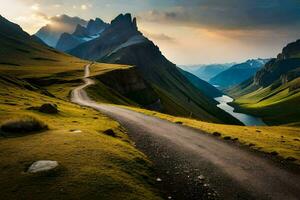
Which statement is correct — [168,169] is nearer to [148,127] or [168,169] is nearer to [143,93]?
[148,127]

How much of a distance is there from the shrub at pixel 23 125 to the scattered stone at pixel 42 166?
34.9 feet

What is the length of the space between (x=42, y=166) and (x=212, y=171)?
1416 cm

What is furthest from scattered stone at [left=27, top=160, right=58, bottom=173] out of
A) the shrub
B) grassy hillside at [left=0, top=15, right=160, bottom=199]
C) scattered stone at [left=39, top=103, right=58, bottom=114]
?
scattered stone at [left=39, top=103, right=58, bottom=114]

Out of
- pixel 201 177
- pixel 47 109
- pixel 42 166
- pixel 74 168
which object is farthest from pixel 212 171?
pixel 47 109

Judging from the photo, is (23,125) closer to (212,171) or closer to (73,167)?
(73,167)

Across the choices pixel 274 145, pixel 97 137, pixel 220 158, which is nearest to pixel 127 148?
pixel 97 137

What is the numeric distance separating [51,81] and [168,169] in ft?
415

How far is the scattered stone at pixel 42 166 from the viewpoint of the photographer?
77.8ft

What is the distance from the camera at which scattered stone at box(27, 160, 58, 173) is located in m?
23.7

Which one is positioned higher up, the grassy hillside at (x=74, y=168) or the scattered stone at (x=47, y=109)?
the scattered stone at (x=47, y=109)

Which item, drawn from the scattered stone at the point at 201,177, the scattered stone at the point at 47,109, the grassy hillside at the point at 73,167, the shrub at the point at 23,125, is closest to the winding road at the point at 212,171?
the scattered stone at the point at 201,177

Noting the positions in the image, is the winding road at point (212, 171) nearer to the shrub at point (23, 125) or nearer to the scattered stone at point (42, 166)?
the scattered stone at point (42, 166)

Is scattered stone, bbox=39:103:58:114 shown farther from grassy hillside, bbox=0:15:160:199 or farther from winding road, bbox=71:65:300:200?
winding road, bbox=71:65:300:200

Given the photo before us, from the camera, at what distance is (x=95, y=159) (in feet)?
88.6
